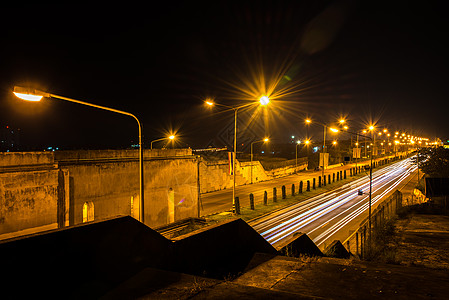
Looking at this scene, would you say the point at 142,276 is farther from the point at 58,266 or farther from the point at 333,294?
the point at 333,294

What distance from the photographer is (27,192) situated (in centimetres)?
1403

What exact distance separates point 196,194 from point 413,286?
2021cm

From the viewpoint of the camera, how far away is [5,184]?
1337 centimetres

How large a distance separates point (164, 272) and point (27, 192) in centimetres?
1315

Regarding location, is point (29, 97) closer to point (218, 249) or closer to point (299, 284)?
point (218, 249)

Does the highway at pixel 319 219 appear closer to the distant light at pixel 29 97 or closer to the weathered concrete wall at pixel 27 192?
the weathered concrete wall at pixel 27 192

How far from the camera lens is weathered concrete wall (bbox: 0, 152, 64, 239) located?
13344 mm

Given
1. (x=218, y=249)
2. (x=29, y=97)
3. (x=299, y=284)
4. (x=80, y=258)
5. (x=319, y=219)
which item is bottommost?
(x=319, y=219)

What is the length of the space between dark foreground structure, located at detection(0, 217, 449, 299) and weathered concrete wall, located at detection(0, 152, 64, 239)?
12291mm

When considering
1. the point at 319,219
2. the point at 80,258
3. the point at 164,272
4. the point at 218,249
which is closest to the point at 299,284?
the point at 218,249

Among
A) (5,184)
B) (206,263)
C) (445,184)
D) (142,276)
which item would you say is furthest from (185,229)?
(445,184)

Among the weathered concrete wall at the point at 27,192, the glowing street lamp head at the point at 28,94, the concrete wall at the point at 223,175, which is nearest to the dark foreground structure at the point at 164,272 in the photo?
the glowing street lamp head at the point at 28,94

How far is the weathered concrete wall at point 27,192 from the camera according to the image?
43.8 feet

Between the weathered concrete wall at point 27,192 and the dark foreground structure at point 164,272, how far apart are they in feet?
40.3
